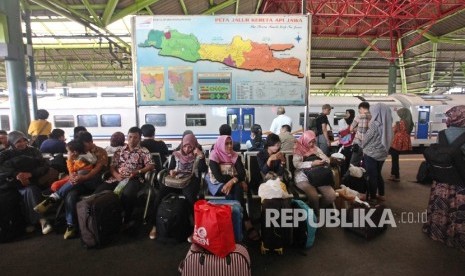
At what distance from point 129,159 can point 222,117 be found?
5.68m

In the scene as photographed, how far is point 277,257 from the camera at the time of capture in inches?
126

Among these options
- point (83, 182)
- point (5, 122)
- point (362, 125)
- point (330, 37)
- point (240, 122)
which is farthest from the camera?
point (330, 37)

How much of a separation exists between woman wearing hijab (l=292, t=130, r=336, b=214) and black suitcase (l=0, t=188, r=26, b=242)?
3623mm

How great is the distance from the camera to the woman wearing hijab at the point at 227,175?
3678mm

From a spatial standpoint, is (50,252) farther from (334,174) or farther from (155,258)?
(334,174)

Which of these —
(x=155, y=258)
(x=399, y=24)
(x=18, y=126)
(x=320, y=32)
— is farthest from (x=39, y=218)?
(x=399, y=24)

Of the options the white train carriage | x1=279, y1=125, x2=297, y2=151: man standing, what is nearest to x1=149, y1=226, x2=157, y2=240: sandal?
x1=279, y1=125, x2=297, y2=151: man standing

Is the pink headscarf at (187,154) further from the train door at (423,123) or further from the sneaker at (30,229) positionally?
the train door at (423,123)

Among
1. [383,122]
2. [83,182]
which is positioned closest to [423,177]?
[383,122]

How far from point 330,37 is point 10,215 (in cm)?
1776

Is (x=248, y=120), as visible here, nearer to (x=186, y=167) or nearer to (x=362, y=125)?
(x=362, y=125)

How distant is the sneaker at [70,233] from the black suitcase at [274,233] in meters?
2.36

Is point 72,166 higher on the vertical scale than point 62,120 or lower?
lower

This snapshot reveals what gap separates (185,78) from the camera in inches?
180
